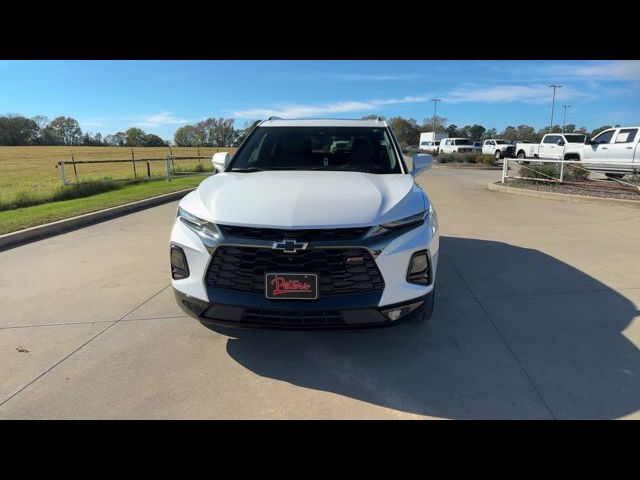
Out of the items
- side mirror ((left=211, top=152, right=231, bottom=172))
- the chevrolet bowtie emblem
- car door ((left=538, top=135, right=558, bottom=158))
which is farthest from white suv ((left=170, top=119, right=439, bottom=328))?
car door ((left=538, top=135, right=558, bottom=158))

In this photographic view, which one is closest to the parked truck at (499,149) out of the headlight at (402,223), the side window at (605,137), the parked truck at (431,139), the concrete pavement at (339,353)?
the parked truck at (431,139)

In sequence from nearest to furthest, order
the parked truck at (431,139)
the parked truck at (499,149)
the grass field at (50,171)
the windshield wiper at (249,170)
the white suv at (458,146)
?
the windshield wiper at (249,170)
the grass field at (50,171)
the parked truck at (499,149)
the white suv at (458,146)
the parked truck at (431,139)

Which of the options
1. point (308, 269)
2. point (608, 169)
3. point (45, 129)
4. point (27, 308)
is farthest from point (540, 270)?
point (45, 129)

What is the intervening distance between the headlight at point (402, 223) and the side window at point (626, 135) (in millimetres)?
15821

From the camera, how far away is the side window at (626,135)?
14805 millimetres

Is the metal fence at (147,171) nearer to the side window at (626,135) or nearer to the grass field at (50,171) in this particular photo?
the grass field at (50,171)

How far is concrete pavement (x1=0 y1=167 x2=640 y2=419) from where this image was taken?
263 cm

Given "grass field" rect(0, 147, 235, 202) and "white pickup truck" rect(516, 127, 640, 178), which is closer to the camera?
"white pickup truck" rect(516, 127, 640, 178)

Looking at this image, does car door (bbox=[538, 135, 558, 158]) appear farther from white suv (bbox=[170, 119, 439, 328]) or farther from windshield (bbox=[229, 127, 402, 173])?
white suv (bbox=[170, 119, 439, 328])

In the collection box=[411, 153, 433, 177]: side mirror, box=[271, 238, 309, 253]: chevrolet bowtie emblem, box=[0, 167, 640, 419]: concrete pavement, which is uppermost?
box=[411, 153, 433, 177]: side mirror

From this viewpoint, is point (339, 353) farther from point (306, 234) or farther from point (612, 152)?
point (612, 152)

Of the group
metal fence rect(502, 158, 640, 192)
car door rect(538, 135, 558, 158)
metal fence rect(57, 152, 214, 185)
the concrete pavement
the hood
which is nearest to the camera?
the concrete pavement

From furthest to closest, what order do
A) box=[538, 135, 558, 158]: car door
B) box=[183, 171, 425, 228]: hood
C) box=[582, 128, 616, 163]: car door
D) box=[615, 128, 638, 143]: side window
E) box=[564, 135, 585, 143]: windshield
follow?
1. box=[538, 135, 558, 158]: car door
2. box=[564, 135, 585, 143]: windshield
3. box=[582, 128, 616, 163]: car door
4. box=[615, 128, 638, 143]: side window
5. box=[183, 171, 425, 228]: hood

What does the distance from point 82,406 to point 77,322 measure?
144 cm
